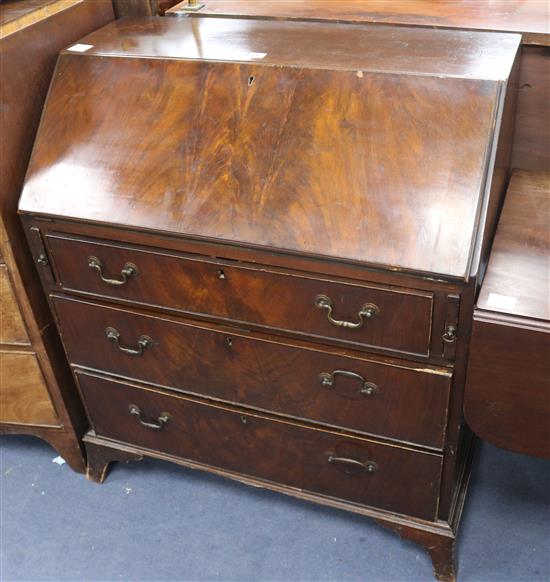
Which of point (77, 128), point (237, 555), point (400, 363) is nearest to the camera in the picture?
point (400, 363)

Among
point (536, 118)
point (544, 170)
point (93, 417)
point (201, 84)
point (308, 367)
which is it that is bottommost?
point (93, 417)

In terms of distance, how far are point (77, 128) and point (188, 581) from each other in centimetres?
104

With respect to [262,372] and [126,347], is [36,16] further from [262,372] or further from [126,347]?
[262,372]

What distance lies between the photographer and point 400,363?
1344 millimetres

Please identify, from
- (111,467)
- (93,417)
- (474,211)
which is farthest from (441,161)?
(111,467)

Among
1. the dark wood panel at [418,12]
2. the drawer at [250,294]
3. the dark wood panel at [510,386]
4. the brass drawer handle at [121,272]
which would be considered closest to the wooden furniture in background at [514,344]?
the dark wood panel at [510,386]

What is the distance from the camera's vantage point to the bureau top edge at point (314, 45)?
1.35 meters

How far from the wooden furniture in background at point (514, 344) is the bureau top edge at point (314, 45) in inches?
12.1

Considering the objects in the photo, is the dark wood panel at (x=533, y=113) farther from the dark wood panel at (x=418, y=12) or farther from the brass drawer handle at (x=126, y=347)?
the brass drawer handle at (x=126, y=347)

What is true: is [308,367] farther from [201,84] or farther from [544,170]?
[544,170]

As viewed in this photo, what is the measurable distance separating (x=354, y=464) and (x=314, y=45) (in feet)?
2.90

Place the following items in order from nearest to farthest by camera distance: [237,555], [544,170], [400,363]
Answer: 1. [400,363]
2. [544,170]
3. [237,555]

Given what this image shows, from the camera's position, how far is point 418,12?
1638 mm

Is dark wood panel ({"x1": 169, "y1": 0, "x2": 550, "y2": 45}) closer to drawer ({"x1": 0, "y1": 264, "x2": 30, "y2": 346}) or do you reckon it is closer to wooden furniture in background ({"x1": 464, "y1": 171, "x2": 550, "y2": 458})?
wooden furniture in background ({"x1": 464, "y1": 171, "x2": 550, "y2": 458})
